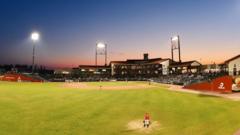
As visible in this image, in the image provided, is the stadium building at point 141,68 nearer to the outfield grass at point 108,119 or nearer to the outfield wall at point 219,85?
the outfield wall at point 219,85

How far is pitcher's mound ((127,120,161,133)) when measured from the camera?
54.2 feet

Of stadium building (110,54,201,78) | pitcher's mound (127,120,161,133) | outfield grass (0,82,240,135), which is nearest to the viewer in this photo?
outfield grass (0,82,240,135)

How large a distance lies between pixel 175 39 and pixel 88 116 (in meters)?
77.4

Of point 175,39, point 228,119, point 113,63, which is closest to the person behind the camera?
point 228,119

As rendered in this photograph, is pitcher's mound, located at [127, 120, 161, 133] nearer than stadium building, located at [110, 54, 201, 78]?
Yes

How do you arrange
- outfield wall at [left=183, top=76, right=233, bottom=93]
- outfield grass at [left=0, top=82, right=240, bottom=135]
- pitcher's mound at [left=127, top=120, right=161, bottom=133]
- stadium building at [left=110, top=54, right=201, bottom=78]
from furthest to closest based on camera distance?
stadium building at [left=110, top=54, right=201, bottom=78]
outfield wall at [left=183, top=76, right=233, bottom=93]
pitcher's mound at [left=127, top=120, right=161, bottom=133]
outfield grass at [left=0, top=82, right=240, bottom=135]

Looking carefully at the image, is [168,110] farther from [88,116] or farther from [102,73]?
[102,73]

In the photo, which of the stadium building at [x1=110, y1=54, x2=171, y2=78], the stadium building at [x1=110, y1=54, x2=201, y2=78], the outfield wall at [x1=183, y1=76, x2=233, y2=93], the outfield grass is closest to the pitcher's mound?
the outfield grass

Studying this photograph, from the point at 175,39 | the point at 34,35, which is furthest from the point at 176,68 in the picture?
the point at 34,35

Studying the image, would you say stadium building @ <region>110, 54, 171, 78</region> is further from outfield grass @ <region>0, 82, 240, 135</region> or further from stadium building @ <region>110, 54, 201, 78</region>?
outfield grass @ <region>0, 82, 240, 135</region>

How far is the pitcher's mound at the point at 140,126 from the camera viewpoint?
16531 millimetres

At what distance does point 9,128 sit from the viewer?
51.1 ft

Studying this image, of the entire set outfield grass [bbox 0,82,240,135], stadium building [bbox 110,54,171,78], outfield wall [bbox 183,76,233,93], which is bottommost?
outfield grass [bbox 0,82,240,135]

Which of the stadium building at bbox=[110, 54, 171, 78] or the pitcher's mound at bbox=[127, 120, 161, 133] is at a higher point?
the stadium building at bbox=[110, 54, 171, 78]
